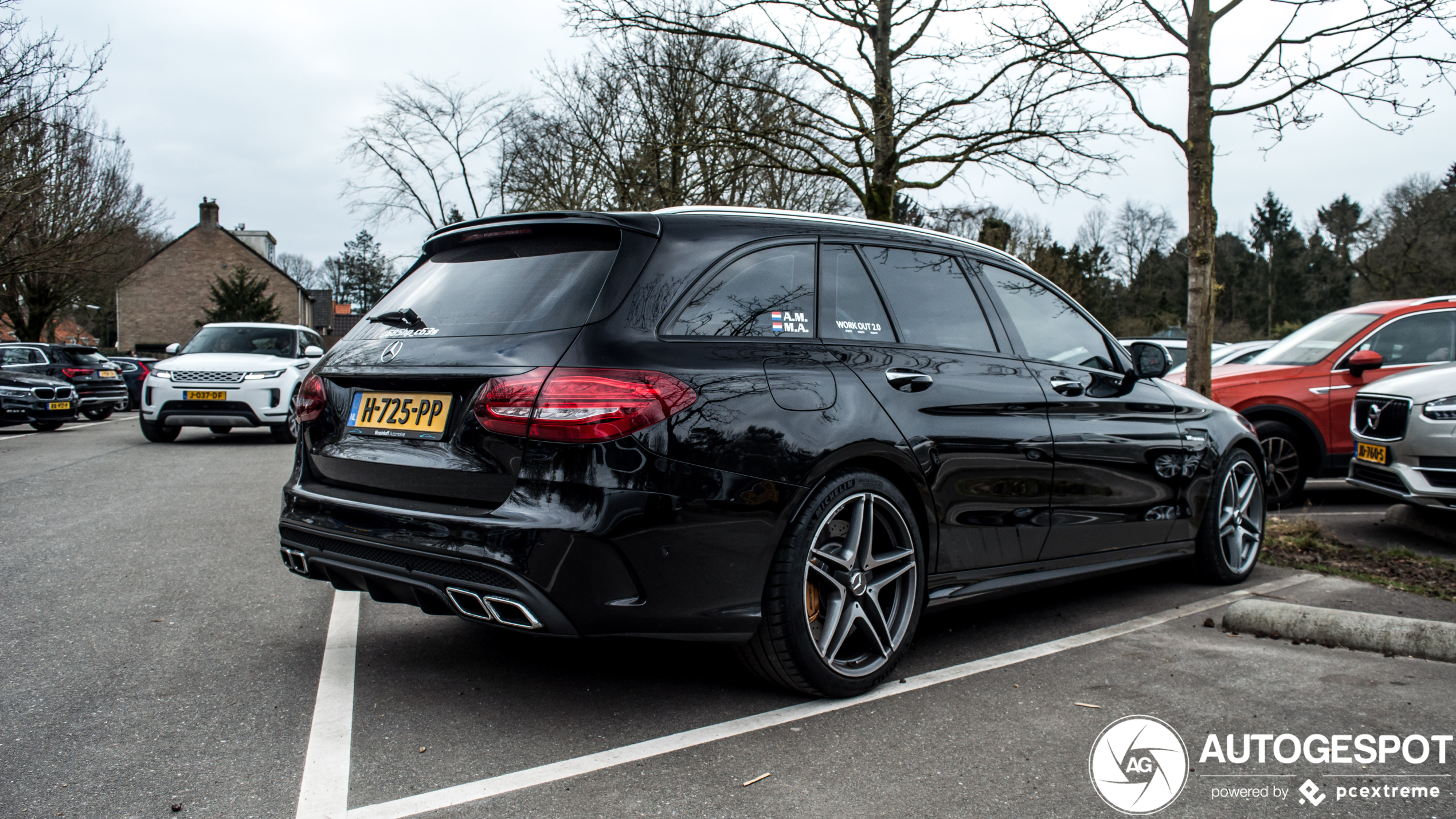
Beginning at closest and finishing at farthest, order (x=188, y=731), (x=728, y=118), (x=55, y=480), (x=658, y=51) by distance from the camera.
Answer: (x=188, y=731) → (x=55, y=480) → (x=728, y=118) → (x=658, y=51)

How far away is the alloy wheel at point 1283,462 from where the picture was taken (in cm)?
816

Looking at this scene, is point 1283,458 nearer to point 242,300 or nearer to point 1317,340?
point 1317,340

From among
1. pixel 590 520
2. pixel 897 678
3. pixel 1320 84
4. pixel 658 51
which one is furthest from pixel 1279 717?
pixel 658 51

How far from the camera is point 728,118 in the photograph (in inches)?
525

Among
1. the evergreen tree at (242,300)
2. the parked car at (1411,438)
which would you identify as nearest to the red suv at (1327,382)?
the parked car at (1411,438)

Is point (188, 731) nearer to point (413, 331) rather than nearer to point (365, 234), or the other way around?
point (413, 331)

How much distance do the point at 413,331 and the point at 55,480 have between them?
7.63 metres

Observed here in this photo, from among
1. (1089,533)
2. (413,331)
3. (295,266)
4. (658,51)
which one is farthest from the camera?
(295,266)

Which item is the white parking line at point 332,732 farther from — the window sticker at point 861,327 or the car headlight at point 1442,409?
the car headlight at point 1442,409

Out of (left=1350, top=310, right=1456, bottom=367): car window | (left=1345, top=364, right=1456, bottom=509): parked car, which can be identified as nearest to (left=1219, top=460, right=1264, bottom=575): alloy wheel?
(left=1345, top=364, right=1456, bottom=509): parked car

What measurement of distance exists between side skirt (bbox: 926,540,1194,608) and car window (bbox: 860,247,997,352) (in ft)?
2.94

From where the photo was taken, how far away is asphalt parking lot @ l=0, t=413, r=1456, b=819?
2588 millimetres

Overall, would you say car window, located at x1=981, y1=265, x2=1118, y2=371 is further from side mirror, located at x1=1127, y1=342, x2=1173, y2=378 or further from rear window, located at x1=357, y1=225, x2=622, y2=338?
rear window, located at x1=357, y1=225, x2=622, y2=338

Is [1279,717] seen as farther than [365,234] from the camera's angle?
No
